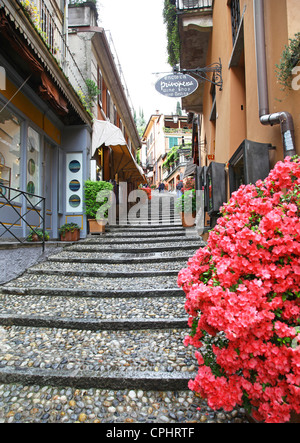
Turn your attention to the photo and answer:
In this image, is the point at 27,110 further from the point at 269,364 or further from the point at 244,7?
the point at 269,364

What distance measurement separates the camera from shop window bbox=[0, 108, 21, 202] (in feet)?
19.0

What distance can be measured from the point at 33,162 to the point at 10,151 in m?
0.88

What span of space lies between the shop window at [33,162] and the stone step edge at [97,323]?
4.24 metres

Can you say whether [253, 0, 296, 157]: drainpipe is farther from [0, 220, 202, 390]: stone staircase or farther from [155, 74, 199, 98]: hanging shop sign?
[155, 74, 199, 98]: hanging shop sign

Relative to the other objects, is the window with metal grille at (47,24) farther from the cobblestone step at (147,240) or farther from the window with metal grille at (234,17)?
the cobblestone step at (147,240)

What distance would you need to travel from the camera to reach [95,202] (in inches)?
315

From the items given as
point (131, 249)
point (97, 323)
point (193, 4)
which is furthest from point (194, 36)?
point (97, 323)

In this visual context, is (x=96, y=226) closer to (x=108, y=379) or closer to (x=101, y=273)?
(x=101, y=273)

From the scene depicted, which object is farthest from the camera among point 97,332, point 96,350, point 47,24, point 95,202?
point 95,202

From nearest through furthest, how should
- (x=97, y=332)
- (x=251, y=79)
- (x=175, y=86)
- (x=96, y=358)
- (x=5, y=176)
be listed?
(x=96, y=358), (x=97, y=332), (x=251, y=79), (x=5, y=176), (x=175, y=86)

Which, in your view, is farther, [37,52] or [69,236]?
[69,236]

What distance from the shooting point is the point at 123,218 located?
1260 centimetres

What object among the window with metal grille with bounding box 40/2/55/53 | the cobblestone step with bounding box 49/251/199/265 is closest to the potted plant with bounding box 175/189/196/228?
the cobblestone step with bounding box 49/251/199/265
